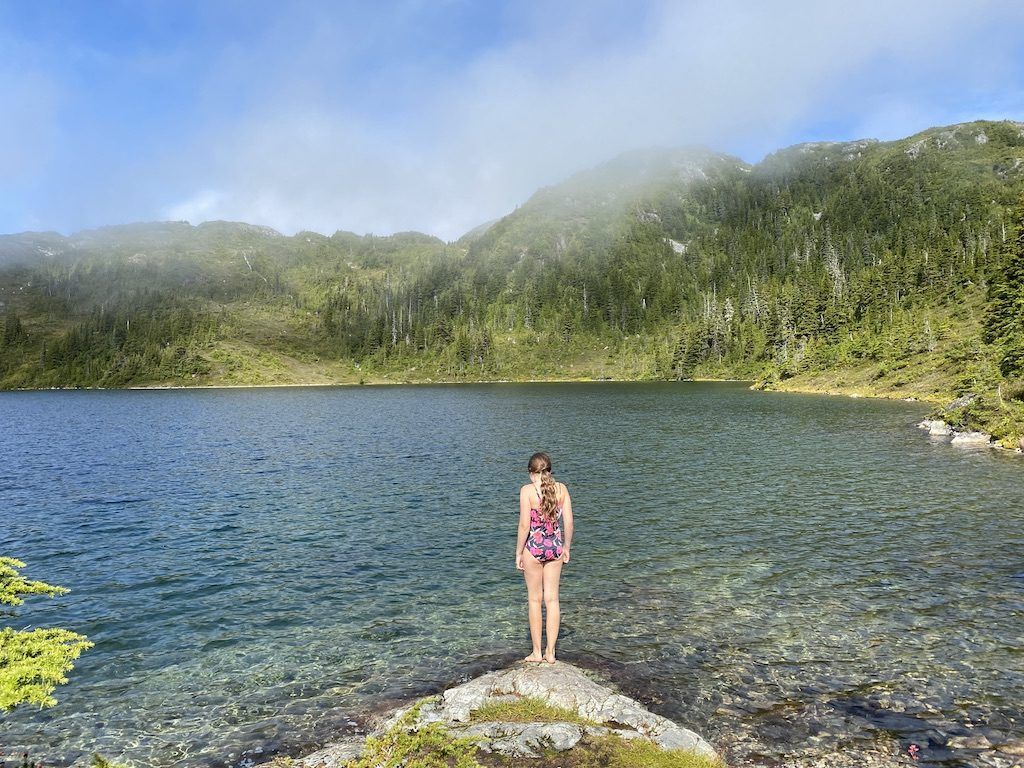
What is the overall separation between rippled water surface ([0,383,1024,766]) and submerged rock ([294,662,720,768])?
1.27 m

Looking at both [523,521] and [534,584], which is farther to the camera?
A: [534,584]

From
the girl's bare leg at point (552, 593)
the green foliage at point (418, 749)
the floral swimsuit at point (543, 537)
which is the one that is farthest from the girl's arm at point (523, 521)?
the green foliage at point (418, 749)

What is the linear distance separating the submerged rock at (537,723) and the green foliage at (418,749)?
0.83ft

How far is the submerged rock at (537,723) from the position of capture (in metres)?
11.0

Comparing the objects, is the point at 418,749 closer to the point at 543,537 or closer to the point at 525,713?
the point at 525,713

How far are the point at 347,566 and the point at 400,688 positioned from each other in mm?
11352

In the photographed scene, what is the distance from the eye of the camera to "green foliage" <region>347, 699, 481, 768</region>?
1041 centimetres

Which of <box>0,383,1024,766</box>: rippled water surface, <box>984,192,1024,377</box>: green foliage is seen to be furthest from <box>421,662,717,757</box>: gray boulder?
<box>984,192,1024,377</box>: green foliage

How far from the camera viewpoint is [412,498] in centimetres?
3850

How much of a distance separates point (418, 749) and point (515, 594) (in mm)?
10821

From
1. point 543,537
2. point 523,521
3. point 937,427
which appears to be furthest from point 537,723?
point 937,427

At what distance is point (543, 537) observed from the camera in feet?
45.5

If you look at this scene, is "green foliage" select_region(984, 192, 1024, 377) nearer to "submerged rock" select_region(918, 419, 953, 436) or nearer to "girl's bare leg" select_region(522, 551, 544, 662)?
"submerged rock" select_region(918, 419, 953, 436)

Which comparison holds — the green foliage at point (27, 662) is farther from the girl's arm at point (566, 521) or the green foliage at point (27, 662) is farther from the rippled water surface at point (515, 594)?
the girl's arm at point (566, 521)
